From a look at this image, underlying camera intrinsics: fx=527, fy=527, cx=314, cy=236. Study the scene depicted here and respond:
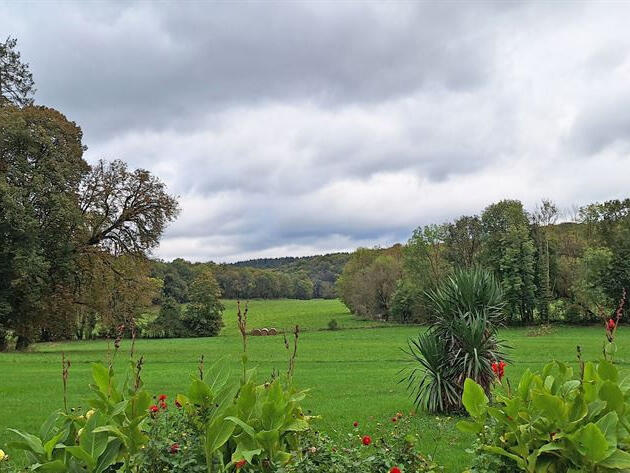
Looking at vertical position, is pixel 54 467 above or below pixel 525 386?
below

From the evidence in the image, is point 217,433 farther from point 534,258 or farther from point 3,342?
point 534,258

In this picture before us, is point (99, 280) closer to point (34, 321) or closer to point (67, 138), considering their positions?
point (34, 321)

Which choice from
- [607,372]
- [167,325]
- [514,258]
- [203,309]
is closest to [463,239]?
[514,258]

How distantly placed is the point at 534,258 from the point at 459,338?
172ft

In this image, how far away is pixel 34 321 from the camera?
29.8m

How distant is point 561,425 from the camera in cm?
303

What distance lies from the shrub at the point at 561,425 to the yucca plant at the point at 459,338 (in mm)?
6545

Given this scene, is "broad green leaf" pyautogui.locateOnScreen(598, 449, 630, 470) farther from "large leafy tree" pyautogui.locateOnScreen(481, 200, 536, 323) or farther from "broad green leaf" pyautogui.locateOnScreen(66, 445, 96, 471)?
"large leafy tree" pyautogui.locateOnScreen(481, 200, 536, 323)

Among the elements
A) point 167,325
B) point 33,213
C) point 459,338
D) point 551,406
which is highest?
point 33,213

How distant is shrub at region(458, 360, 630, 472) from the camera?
2.89m

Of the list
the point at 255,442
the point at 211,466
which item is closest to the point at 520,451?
the point at 255,442

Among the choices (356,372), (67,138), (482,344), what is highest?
(67,138)

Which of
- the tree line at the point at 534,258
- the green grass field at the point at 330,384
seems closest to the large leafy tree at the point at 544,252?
the tree line at the point at 534,258

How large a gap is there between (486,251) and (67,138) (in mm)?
44701
